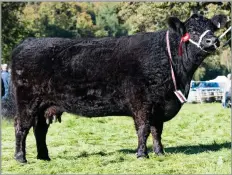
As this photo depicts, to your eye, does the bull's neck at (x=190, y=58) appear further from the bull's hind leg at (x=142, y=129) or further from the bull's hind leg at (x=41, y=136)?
the bull's hind leg at (x=41, y=136)

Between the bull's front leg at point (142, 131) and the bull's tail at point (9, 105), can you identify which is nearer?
the bull's front leg at point (142, 131)

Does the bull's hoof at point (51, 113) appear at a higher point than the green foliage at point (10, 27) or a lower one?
lower

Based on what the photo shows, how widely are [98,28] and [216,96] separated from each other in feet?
131

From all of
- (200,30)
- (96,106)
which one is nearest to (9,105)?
(96,106)

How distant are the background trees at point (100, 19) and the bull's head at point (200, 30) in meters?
0.62

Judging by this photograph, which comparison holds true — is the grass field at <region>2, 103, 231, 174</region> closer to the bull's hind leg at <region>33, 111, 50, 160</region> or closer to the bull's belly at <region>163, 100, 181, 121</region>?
the bull's hind leg at <region>33, 111, 50, 160</region>

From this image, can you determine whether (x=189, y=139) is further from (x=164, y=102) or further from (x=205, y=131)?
(x=164, y=102)

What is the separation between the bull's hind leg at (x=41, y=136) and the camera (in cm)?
797

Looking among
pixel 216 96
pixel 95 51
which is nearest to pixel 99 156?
pixel 95 51

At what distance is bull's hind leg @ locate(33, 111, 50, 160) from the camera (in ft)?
26.1

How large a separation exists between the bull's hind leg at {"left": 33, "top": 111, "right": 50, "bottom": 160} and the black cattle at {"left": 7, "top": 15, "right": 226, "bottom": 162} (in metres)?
0.02

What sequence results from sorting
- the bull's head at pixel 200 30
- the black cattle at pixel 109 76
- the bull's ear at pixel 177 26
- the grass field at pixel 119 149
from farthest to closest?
1. the bull's ear at pixel 177 26
2. the black cattle at pixel 109 76
3. the bull's head at pixel 200 30
4. the grass field at pixel 119 149

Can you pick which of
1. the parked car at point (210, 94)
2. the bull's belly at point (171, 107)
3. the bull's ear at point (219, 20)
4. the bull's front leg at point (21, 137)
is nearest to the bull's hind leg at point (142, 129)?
the bull's belly at point (171, 107)

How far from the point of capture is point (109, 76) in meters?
7.65
